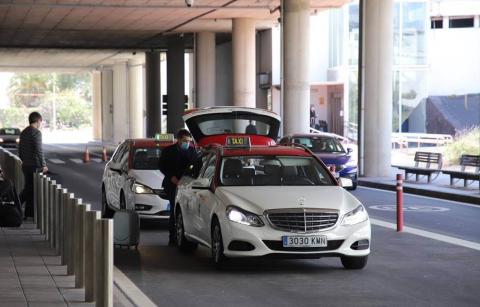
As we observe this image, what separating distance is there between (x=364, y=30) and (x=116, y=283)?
845 inches

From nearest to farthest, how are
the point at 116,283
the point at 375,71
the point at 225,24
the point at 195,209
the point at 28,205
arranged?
the point at 116,283 < the point at 195,209 < the point at 28,205 < the point at 375,71 < the point at 225,24

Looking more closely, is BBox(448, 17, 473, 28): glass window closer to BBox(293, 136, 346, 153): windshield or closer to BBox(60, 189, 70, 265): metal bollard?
BBox(293, 136, 346, 153): windshield

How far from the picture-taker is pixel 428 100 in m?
53.5

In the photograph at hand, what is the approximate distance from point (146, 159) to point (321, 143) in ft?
35.3

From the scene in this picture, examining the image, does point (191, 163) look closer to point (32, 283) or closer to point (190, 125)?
point (32, 283)

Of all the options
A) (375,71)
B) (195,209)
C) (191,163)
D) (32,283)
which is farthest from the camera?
(375,71)

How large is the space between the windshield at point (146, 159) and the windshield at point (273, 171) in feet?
16.2

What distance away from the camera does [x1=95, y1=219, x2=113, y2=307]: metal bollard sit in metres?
8.52

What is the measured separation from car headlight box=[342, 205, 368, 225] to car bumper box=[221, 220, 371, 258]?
0.21 feet

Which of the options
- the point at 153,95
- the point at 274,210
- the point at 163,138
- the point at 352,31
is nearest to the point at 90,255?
the point at 274,210

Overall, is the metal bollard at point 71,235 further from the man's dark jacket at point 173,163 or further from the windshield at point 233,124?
the windshield at point 233,124

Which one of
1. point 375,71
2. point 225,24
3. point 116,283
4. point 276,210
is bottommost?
point 116,283

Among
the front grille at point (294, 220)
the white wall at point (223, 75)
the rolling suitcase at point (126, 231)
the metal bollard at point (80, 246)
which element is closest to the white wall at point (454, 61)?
the white wall at point (223, 75)

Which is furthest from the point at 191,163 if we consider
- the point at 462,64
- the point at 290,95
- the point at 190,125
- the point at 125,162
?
the point at 462,64
